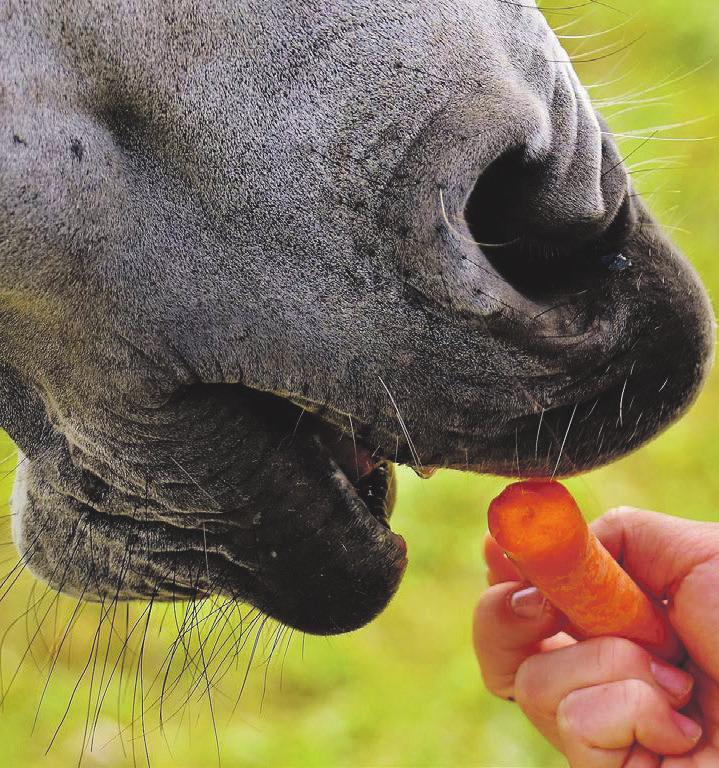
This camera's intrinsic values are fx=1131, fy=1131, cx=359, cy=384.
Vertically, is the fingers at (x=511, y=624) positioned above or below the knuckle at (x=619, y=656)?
below

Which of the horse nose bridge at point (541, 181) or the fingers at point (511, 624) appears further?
the fingers at point (511, 624)

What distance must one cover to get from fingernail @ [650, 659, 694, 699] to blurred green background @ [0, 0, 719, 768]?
117 cm

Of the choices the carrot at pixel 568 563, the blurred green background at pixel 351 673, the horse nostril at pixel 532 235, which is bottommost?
the blurred green background at pixel 351 673

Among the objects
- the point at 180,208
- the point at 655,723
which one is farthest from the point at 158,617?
the point at 180,208

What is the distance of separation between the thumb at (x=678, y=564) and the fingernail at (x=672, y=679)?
2.0 inches

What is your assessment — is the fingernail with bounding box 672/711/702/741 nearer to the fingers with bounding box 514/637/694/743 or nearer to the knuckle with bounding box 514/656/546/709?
the fingers with bounding box 514/637/694/743

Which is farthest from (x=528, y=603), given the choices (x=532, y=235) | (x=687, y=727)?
(x=532, y=235)

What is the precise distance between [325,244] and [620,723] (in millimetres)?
990

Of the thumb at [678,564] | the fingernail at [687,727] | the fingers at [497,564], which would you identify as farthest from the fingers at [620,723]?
the fingers at [497,564]

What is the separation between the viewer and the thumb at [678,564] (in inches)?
80.0

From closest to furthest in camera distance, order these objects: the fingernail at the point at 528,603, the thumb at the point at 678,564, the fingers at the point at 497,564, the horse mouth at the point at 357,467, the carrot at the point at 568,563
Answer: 1. the horse mouth at the point at 357,467
2. the carrot at the point at 568,563
3. the thumb at the point at 678,564
4. the fingernail at the point at 528,603
5. the fingers at the point at 497,564

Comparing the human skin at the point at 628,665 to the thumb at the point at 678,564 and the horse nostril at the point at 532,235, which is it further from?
the horse nostril at the point at 532,235

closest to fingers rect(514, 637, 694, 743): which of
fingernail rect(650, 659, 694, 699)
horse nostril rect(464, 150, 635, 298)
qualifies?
fingernail rect(650, 659, 694, 699)

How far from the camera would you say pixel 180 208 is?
1.60 m
